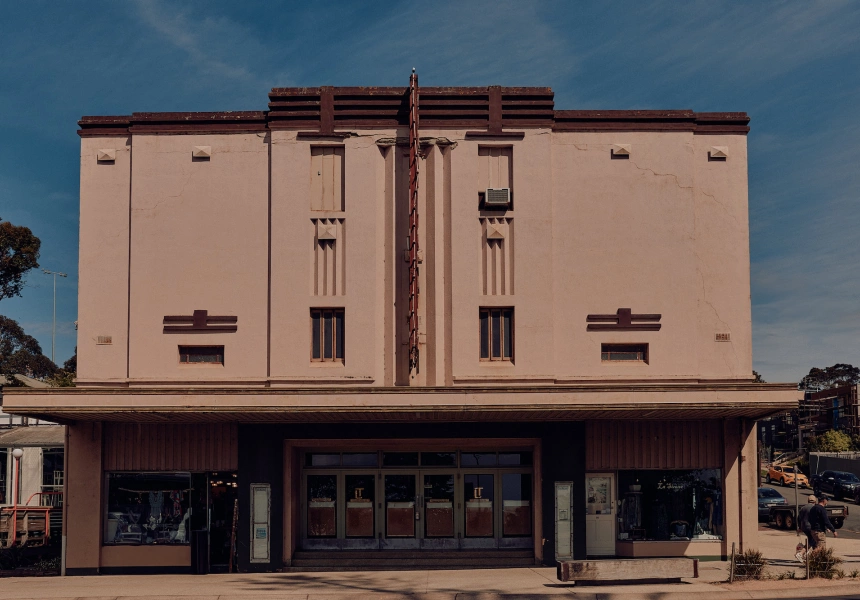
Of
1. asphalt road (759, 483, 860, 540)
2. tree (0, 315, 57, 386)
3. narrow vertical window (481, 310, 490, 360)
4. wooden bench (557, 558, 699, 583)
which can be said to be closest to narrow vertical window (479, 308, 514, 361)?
narrow vertical window (481, 310, 490, 360)

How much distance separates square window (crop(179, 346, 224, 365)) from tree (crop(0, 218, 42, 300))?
33970 millimetres

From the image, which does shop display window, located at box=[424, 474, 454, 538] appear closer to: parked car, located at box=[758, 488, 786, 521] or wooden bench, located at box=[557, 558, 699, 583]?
wooden bench, located at box=[557, 558, 699, 583]

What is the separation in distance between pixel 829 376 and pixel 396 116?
12760 centimetres

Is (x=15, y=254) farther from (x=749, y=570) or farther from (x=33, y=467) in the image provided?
(x=749, y=570)

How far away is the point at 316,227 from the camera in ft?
82.6

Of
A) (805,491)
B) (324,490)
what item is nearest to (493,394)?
(324,490)

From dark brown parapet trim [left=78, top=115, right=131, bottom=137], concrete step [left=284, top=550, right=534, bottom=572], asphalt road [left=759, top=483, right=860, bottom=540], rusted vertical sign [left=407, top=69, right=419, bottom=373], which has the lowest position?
asphalt road [left=759, top=483, right=860, bottom=540]

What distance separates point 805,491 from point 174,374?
4017 centimetres

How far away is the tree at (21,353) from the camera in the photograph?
9831 centimetres

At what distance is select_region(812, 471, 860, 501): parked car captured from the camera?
1828 inches

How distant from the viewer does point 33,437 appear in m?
37.7

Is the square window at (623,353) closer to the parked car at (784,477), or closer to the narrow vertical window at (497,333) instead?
the narrow vertical window at (497,333)

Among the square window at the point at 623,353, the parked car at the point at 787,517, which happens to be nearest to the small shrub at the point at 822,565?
Answer: the square window at the point at 623,353

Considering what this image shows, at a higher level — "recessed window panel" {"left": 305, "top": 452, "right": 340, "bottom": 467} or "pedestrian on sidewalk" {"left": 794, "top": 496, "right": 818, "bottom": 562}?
"recessed window panel" {"left": 305, "top": 452, "right": 340, "bottom": 467}
